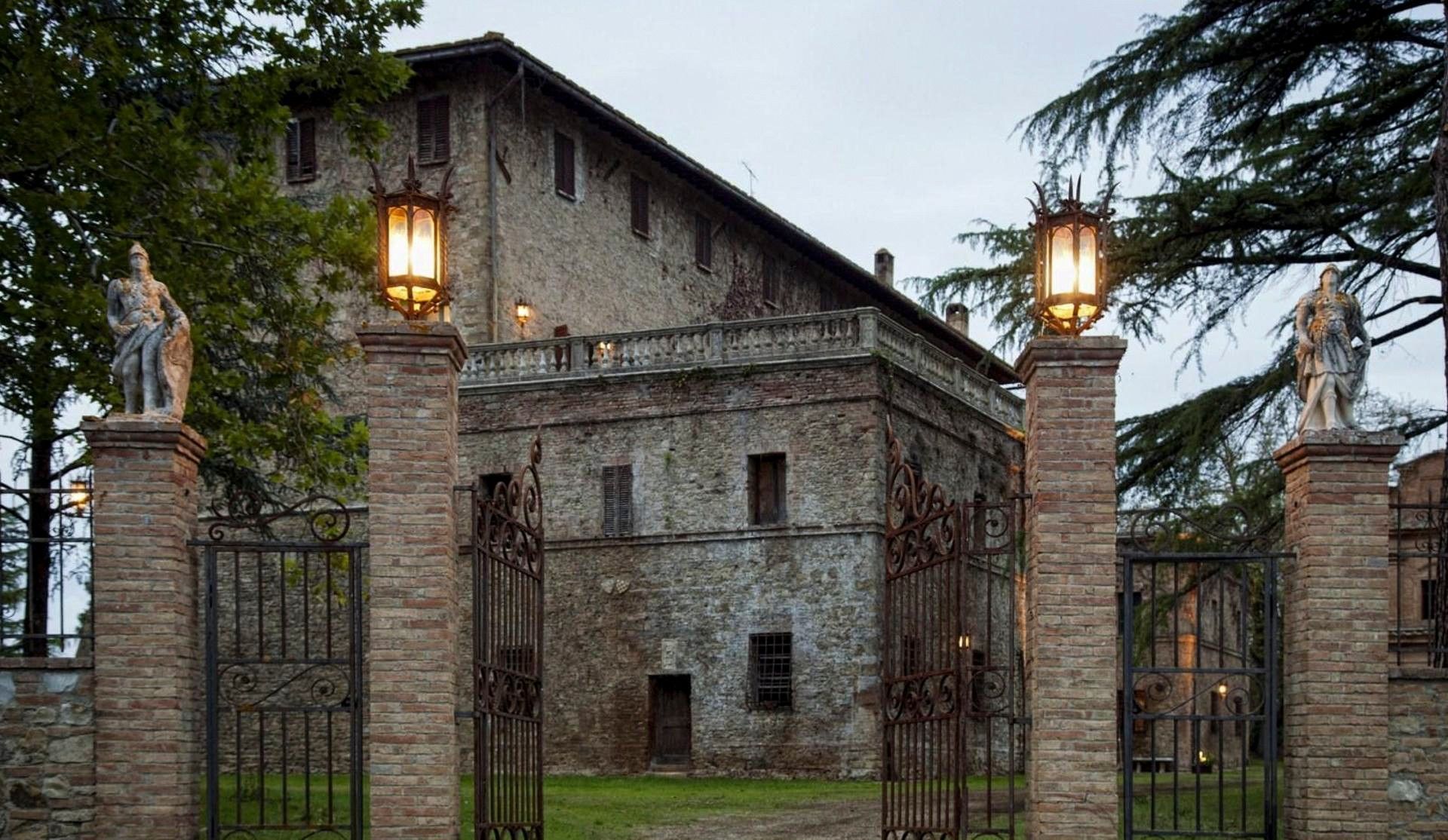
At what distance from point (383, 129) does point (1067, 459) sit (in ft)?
30.0

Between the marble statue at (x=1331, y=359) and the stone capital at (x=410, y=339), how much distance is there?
195 inches

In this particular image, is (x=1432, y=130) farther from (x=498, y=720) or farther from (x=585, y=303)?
(x=585, y=303)

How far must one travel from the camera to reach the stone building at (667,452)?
1049 inches

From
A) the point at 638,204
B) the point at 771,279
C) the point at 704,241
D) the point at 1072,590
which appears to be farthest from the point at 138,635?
the point at 771,279

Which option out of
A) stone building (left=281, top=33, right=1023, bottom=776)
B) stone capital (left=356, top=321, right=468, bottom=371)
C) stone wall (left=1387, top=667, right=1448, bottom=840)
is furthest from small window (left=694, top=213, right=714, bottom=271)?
stone wall (left=1387, top=667, right=1448, bottom=840)

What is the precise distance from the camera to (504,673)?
995 centimetres

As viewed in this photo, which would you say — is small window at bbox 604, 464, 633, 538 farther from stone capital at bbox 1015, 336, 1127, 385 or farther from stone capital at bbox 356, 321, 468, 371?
stone capital at bbox 1015, 336, 1127, 385

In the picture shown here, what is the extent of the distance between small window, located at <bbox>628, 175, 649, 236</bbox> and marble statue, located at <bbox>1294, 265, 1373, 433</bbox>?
936 inches

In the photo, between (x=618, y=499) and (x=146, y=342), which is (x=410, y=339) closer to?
(x=146, y=342)

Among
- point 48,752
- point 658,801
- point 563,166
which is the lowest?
point 658,801

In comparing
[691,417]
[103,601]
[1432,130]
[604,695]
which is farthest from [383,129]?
[604,695]

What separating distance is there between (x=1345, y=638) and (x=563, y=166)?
76.6 feet

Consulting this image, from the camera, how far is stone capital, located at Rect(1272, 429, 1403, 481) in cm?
946

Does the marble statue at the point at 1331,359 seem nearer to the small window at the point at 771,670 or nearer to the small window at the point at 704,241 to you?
the small window at the point at 771,670
